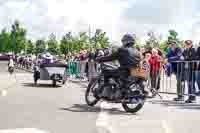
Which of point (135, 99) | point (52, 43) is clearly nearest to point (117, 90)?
point (135, 99)

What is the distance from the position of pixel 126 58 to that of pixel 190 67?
133 inches

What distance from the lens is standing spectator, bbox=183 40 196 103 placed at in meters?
13.8

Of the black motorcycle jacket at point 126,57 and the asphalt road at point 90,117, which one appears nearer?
the asphalt road at point 90,117

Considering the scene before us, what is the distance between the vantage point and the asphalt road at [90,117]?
8377 millimetres

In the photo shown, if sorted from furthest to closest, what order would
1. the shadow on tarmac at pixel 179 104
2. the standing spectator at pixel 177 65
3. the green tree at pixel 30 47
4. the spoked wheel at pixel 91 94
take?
1. the green tree at pixel 30 47
2. the standing spectator at pixel 177 65
3. the shadow on tarmac at pixel 179 104
4. the spoked wheel at pixel 91 94

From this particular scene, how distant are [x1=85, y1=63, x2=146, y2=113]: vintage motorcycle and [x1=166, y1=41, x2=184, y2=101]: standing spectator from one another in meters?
3.08

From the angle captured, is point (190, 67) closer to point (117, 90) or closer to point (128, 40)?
point (128, 40)

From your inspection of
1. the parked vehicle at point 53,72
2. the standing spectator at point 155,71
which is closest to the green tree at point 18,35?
the parked vehicle at point 53,72

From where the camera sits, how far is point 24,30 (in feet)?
392

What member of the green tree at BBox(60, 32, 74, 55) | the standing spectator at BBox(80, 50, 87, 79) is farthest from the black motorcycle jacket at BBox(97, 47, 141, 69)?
the green tree at BBox(60, 32, 74, 55)

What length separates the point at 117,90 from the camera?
11586 millimetres

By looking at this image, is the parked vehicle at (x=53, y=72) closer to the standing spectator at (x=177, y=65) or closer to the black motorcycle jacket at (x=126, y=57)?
the standing spectator at (x=177, y=65)

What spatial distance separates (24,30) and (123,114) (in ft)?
363

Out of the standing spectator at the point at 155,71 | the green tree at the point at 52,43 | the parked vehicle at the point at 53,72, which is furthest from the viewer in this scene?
the green tree at the point at 52,43
